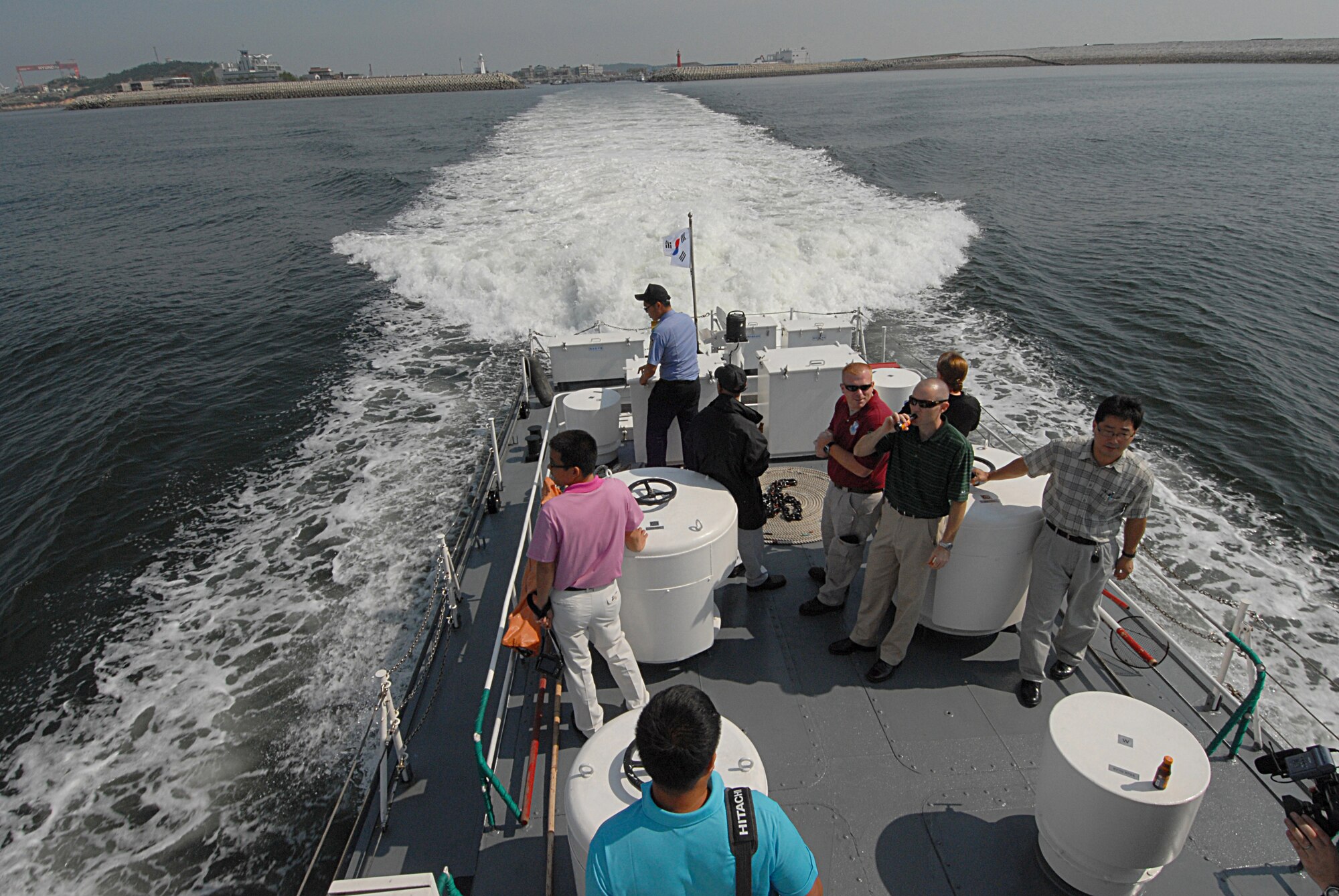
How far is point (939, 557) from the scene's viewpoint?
4070 millimetres

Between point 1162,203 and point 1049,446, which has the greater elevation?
point 1049,446

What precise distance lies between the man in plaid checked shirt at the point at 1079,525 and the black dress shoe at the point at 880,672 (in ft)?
2.49

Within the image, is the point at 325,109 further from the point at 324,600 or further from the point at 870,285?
the point at 324,600

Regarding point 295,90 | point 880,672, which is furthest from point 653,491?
point 295,90

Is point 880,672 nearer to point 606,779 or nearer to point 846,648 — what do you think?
point 846,648

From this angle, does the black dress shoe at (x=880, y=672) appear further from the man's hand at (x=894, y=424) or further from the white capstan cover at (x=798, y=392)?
the white capstan cover at (x=798, y=392)

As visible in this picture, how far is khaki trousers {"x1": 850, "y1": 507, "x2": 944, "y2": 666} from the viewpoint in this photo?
4.12m

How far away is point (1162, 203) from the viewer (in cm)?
2694

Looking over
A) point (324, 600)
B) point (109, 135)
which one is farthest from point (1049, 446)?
point (109, 135)

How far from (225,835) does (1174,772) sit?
716 cm

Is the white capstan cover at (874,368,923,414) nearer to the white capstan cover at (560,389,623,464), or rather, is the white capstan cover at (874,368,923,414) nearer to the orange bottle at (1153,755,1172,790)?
the white capstan cover at (560,389,623,464)

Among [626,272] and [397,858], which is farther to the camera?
[626,272]

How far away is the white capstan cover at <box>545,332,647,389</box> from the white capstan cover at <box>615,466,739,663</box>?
5.50m

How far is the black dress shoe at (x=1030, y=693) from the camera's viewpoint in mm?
4340
